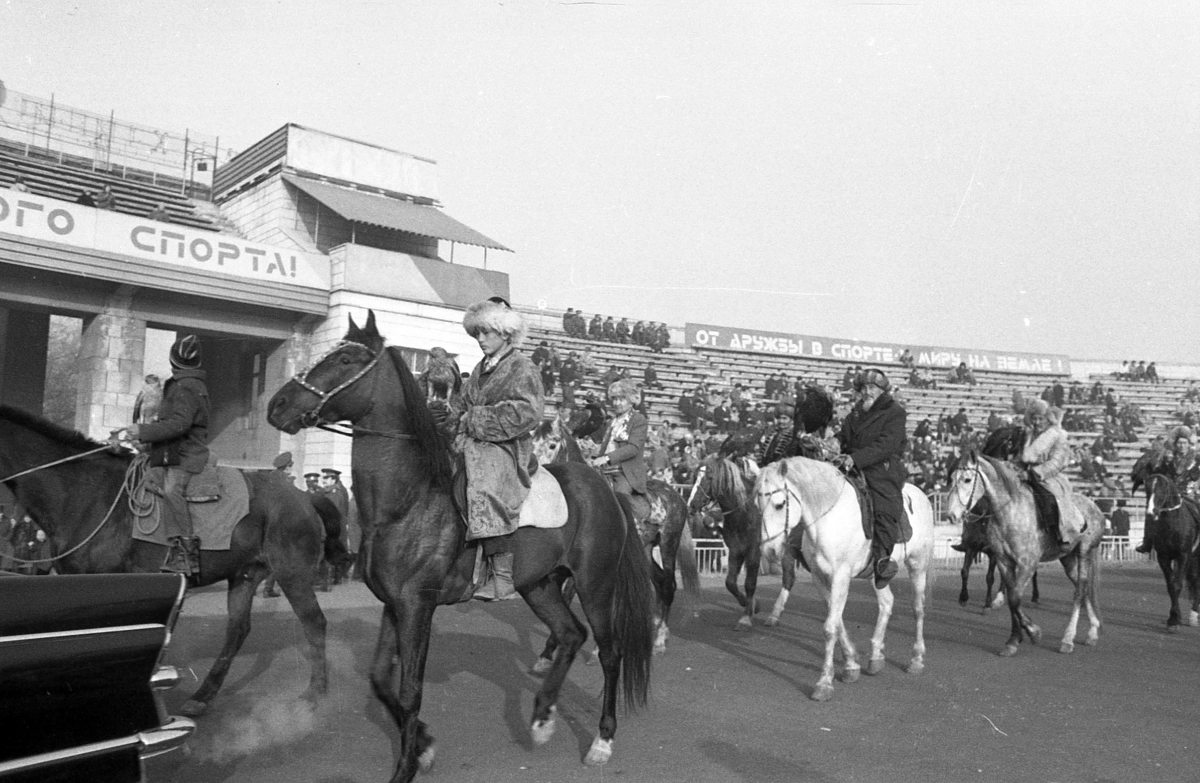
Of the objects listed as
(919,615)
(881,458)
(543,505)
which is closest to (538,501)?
(543,505)

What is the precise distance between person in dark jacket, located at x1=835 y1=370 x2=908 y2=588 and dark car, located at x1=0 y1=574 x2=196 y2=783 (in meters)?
5.83

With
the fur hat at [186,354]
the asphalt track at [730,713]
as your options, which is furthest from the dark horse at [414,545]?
the fur hat at [186,354]

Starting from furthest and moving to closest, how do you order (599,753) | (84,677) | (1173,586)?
(1173,586) < (599,753) < (84,677)

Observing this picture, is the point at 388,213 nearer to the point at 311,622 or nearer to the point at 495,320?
the point at 311,622

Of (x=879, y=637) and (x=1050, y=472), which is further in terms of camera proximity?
(x=1050, y=472)

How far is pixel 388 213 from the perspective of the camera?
20.8 metres

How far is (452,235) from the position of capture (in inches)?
824

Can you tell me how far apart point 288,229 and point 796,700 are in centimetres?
1810

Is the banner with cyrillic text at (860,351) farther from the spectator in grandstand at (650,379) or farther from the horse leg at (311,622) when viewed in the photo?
the horse leg at (311,622)

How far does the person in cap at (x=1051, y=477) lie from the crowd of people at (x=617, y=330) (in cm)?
2082

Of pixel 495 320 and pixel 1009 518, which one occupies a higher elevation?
pixel 495 320

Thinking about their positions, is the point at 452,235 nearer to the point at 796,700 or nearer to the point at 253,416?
the point at 253,416

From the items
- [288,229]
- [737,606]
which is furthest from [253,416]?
[737,606]

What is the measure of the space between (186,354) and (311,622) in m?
1.92
